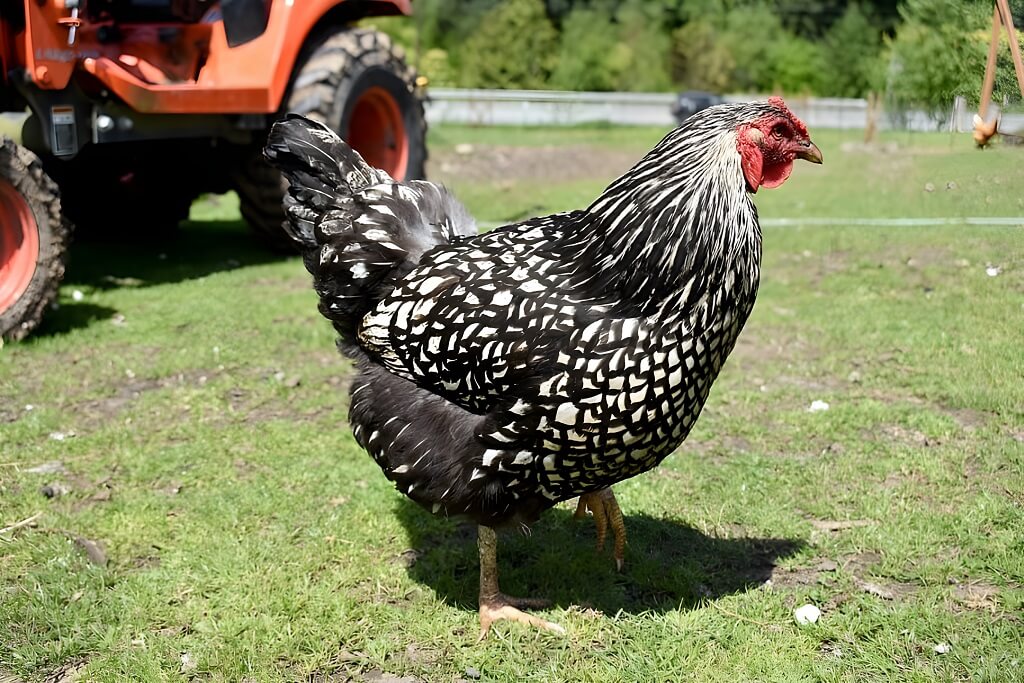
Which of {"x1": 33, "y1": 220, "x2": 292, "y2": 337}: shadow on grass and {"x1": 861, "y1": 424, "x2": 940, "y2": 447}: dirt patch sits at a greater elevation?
{"x1": 861, "y1": 424, "x2": 940, "y2": 447}: dirt patch

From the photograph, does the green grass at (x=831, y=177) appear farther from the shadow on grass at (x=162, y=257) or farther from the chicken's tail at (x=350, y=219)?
the shadow on grass at (x=162, y=257)

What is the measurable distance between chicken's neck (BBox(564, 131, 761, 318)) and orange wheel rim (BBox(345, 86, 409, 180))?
608cm

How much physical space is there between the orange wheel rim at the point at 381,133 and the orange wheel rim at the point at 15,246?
11.5ft

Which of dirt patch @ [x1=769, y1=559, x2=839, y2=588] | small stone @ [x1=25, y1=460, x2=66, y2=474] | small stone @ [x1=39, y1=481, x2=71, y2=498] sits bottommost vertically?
small stone @ [x1=25, y1=460, x2=66, y2=474]

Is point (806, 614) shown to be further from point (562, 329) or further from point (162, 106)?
point (162, 106)

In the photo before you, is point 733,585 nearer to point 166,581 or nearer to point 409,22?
point 166,581

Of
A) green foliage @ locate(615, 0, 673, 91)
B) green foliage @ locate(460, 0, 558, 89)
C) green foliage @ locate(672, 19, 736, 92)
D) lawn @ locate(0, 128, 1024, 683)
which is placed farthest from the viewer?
green foliage @ locate(672, 19, 736, 92)

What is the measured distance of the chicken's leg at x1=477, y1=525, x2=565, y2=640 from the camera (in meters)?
3.48

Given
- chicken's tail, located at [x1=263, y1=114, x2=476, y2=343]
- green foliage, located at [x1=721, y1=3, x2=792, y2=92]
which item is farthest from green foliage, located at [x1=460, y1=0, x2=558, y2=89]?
chicken's tail, located at [x1=263, y1=114, x2=476, y2=343]

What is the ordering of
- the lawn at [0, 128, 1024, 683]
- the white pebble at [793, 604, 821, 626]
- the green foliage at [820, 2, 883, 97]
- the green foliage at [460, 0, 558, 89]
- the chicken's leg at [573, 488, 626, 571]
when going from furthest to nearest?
1. the green foliage at [460, 0, 558, 89]
2. the green foliage at [820, 2, 883, 97]
3. the chicken's leg at [573, 488, 626, 571]
4. the white pebble at [793, 604, 821, 626]
5. the lawn at [0, 128, 1024, 683]

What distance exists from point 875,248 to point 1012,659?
600 cm

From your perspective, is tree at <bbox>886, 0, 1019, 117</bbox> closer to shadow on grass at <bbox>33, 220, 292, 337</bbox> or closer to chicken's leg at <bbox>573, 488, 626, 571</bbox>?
chicken's leg at <bbox>573, 488, 626, 571</bbox>

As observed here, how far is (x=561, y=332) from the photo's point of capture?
3.08 meters

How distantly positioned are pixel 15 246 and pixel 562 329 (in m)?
4.72
